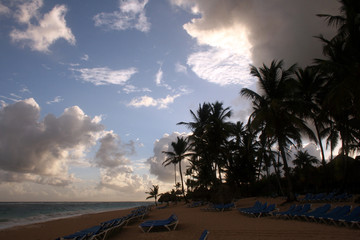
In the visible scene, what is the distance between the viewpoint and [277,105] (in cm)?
1288

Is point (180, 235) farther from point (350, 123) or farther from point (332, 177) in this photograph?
point (332, 177)

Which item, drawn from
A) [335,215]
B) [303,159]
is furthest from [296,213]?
[303,159]

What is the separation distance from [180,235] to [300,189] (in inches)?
1057

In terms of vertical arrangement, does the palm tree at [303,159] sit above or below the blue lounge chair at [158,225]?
above

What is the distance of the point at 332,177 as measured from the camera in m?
21.0

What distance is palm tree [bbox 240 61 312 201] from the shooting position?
13477mm

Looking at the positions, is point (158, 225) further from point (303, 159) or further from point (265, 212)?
point (303, 159)

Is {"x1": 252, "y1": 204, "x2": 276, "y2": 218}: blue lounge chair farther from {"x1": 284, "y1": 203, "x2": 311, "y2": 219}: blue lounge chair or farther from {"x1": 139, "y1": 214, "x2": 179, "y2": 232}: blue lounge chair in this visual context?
{"x1": 139, "y1": 214, "x2": 179, "y2": 232}: blue lounge chair

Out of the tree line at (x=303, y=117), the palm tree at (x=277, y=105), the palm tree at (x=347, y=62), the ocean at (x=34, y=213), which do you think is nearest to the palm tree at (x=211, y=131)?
the tree line at (x=303, y=117)

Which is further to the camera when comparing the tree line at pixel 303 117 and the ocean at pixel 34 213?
the ocean at pixel 34 213

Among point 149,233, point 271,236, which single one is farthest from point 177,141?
point 271,236

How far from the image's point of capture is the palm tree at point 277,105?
13477 mm

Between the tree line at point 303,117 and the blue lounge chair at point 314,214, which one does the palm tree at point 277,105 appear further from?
the blue lounge chair at point 314,214

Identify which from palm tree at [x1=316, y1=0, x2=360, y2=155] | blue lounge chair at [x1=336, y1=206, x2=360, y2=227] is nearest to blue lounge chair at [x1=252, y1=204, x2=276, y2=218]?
blue lounge chair at [x1=336, y1=206, x2=360, y2=227]
